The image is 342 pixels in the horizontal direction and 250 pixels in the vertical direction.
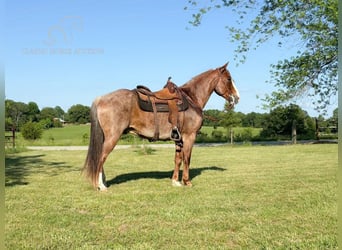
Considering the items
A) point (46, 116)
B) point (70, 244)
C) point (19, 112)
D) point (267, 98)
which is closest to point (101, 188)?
point (70, 244)

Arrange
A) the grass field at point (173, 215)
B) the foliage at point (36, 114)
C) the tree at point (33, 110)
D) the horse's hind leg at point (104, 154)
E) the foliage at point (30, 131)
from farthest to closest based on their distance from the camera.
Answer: the tree at point (33, 110)
the foliage at point (36, 114)
the foliage at point (30, 131)
the horse's hind leg at point (104, 154)
the grass field at point (173, 215)

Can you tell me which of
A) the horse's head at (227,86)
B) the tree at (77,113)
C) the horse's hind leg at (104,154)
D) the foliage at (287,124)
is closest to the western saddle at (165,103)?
the horse's hind leg at (104,154)

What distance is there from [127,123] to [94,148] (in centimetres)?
80

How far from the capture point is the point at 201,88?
7500 mm

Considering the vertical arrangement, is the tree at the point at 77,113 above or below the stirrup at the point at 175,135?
above

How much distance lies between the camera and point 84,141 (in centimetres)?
2781

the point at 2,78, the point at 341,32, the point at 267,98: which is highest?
the point at 267,98

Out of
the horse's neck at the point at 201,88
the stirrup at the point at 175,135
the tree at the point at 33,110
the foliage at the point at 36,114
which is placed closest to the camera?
the stirrup at the point at 175,135

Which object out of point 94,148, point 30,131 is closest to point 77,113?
point 30,131

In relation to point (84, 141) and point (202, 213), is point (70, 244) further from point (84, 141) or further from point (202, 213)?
point (84, 141)

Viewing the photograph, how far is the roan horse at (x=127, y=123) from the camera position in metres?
6.42

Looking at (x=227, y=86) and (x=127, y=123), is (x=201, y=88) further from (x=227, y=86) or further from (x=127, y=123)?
(x=127, y=123)

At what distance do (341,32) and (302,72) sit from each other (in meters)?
18.6

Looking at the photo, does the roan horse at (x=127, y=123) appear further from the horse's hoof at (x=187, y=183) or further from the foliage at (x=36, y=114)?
the foliage at (x=36, y=114)
